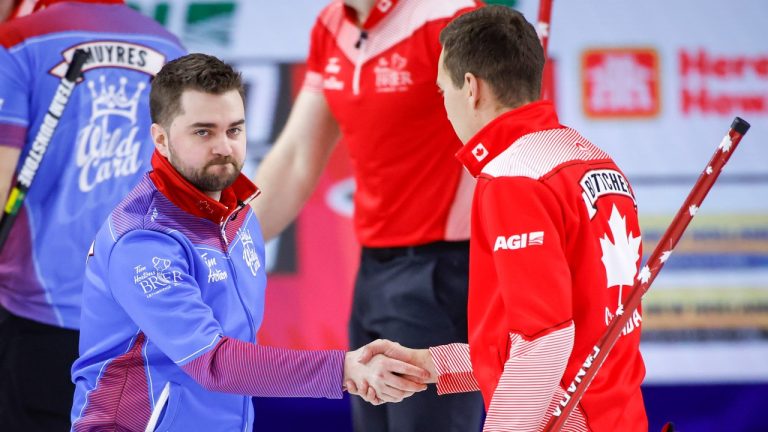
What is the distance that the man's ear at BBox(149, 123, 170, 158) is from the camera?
2262 mm

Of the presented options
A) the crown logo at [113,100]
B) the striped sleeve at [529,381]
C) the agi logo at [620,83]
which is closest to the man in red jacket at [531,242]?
the striped sleeve at [529,381]

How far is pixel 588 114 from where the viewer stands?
4.94m

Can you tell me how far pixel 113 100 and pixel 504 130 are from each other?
128cm

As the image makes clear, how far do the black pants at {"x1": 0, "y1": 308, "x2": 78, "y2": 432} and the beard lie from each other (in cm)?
92

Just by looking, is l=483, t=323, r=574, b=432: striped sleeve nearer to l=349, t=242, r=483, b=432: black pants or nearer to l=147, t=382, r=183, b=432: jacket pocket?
l=147, t=382, r=183, b=432: jacket pocket

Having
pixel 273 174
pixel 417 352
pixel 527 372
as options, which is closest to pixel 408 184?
pixel 273 174

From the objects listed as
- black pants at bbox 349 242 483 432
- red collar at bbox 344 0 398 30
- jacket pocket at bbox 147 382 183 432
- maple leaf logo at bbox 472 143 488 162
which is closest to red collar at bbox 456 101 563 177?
maple leaf logo at bbox 472 143 488 162

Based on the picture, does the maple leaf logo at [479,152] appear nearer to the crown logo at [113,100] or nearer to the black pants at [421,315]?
the black pants at [421,315]

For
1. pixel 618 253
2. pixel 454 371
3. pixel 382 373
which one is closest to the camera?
pixel 618 253

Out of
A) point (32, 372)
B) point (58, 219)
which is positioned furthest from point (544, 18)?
point (32, 372)

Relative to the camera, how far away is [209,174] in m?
2.22

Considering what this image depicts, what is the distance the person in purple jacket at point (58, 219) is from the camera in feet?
9.64

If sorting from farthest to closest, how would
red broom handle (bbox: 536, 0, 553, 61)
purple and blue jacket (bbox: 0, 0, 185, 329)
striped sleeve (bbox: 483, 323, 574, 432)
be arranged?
1. red broom handle (bbox: 536, 0, 553, 61)
2. purple and blue jacket (bbox: 0, 0, 185, 329)
3. striped sleeve (bbox: 483, 323, 574, 432)

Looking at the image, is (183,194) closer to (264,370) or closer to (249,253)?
(249,253)
